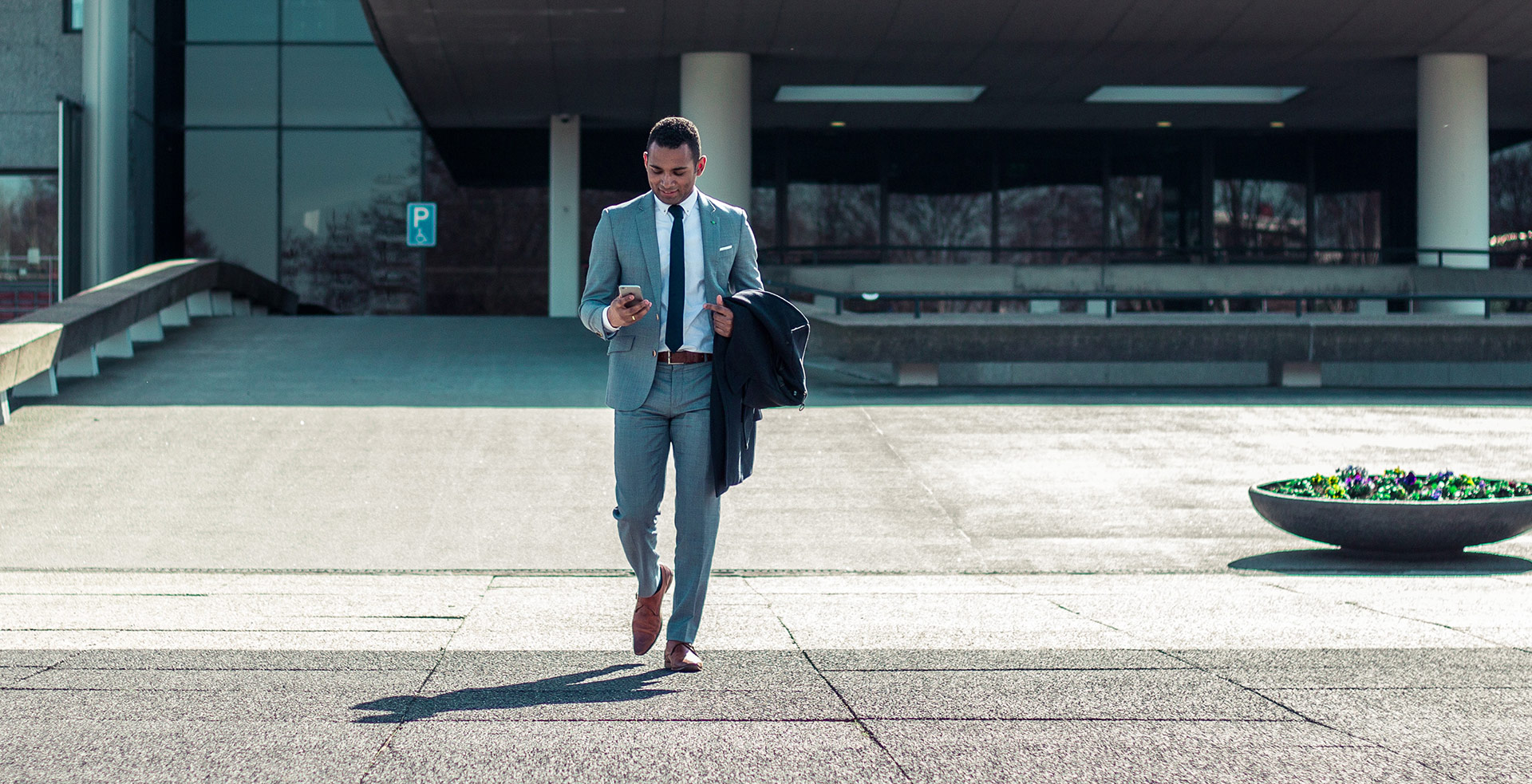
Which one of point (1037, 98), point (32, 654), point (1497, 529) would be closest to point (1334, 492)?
point (1497, 529)

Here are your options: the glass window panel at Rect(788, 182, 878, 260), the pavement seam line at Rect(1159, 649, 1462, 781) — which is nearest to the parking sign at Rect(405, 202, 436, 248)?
the glass window panel at Rect(788, 182, 878, 260)

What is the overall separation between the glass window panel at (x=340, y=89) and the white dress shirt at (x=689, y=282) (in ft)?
80.8

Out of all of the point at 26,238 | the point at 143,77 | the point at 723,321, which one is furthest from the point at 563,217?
the point at 723,321

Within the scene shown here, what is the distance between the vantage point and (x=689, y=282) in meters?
4.58

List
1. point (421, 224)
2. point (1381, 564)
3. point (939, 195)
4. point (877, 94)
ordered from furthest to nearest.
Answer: point (939, 195), point (421, 224), point (877, 94), point (1381, 564)

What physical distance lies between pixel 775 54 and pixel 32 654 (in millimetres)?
17918

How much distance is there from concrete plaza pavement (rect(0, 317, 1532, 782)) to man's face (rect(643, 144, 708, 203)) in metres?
1.62

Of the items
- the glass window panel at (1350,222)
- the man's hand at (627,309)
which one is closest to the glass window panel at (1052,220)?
the glass window panel at (1350,222)

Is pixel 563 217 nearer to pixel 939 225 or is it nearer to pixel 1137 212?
pixel 939 225

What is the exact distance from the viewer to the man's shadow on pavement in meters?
4.04

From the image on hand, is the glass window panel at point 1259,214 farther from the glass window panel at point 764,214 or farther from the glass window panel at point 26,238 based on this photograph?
the glass window panel at point 26,238

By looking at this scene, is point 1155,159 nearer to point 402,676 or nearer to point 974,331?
point 974,331

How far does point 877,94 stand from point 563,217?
718cm

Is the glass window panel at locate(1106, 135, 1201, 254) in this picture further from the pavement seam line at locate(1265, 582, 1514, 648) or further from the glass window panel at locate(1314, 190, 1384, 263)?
the pavement seam line at locate(1265, 582, 1514, 648)
